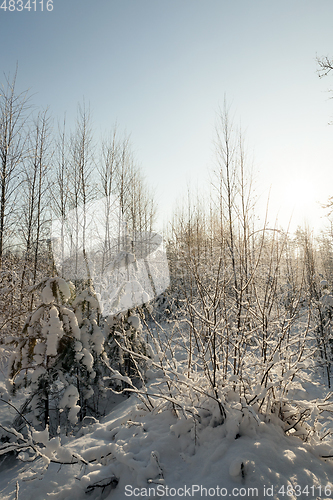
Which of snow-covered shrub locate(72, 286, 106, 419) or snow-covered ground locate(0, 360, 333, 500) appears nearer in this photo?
snow-covered ground locate(0, 360, 333, 500)

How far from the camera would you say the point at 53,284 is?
119 inches

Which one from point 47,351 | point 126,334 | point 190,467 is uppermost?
point 47,351

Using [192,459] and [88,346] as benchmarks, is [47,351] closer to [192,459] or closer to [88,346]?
[88,346]

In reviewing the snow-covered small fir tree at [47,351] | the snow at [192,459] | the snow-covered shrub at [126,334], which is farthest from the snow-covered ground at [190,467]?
the snow-covered shrub at [126,334]

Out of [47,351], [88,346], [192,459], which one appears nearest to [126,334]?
[88,346]

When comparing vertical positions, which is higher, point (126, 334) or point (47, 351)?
point (47, 351)

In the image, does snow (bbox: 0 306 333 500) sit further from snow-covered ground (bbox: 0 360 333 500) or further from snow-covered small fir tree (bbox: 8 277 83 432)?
snow-covered small fir tree (bbox: 8 277 83 432)

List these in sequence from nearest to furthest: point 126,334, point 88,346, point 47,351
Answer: point 47,351, point 88,346, point 126,334

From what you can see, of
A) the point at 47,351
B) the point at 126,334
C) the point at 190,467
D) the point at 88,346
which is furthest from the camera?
the point at 126,334

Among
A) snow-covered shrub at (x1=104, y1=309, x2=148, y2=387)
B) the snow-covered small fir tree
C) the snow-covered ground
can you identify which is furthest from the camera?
snow-covered shrub at (x1=104, y1=309, x2=148, y2=387)

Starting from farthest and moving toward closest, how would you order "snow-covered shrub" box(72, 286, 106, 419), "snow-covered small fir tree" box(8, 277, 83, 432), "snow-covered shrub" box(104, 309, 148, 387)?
"snow-covered shrub" box(104, 309, 148, 387)
"snow-covered shrub" box(72, 286, 106, 419)
"snow-covered small fir tree" box(8, 277, 83, 432)

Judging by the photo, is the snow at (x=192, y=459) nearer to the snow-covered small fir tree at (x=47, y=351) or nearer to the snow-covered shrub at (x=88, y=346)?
the snow-covered small fir tree at (x=47, y=351)

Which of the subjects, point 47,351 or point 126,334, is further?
point 126,334

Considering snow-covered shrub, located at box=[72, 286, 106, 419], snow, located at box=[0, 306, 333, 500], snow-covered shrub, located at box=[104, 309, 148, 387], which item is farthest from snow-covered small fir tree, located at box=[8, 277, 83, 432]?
snow-covered shrub, located at box=[104, 309, 148, 387]
